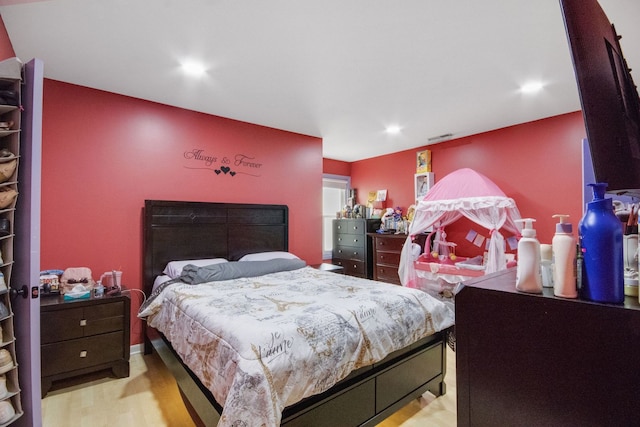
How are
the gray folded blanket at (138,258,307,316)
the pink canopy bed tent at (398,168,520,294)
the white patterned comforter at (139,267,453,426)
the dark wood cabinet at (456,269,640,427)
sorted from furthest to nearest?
the pink canopy bed tent at (398,168,520,294) < the gray folded blanket at (138,258,307,316) < the white patterned comforter at (139,267,453,426) < the dark wood cabinet at (456,269,640,427)

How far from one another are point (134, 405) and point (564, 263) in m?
2.82

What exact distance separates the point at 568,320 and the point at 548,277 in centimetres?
18

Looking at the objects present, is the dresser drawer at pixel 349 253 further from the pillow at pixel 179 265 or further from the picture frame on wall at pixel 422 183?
the pillow at pixel 179 265

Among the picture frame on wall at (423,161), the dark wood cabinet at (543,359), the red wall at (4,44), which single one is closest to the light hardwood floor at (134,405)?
the dark wood cabinet at (543,359)

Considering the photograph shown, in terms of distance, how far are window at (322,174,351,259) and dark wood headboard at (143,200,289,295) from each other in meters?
2.04

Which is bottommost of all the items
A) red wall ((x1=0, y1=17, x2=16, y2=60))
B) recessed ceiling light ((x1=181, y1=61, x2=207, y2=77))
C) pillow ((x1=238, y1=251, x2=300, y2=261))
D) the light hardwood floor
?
the light hardwood floor

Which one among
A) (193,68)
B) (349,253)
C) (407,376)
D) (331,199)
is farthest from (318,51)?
(331,199)

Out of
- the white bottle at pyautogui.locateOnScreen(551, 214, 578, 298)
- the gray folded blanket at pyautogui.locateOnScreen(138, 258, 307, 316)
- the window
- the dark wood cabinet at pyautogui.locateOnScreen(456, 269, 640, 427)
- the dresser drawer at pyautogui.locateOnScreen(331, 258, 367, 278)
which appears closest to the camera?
the dark wood cabinet at pyautogui.locateOnScreen(456, 269, 640, 427)

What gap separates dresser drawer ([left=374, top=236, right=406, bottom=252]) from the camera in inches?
192

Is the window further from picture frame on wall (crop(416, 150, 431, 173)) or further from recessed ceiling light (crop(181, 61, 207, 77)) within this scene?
recessed ceiling light (crop(181, 61, 207, 77))

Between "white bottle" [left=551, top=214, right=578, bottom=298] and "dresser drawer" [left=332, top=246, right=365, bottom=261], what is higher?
"white bottle" [left=551, top=214, right=578, bottom=298]

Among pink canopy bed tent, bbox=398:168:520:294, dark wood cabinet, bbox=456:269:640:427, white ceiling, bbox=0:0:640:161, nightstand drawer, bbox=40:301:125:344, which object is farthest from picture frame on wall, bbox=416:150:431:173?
nightstand drawer, bbox=40:301:125:344

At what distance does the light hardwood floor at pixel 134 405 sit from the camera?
2.11m

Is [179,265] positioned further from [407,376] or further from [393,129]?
[393,129]
